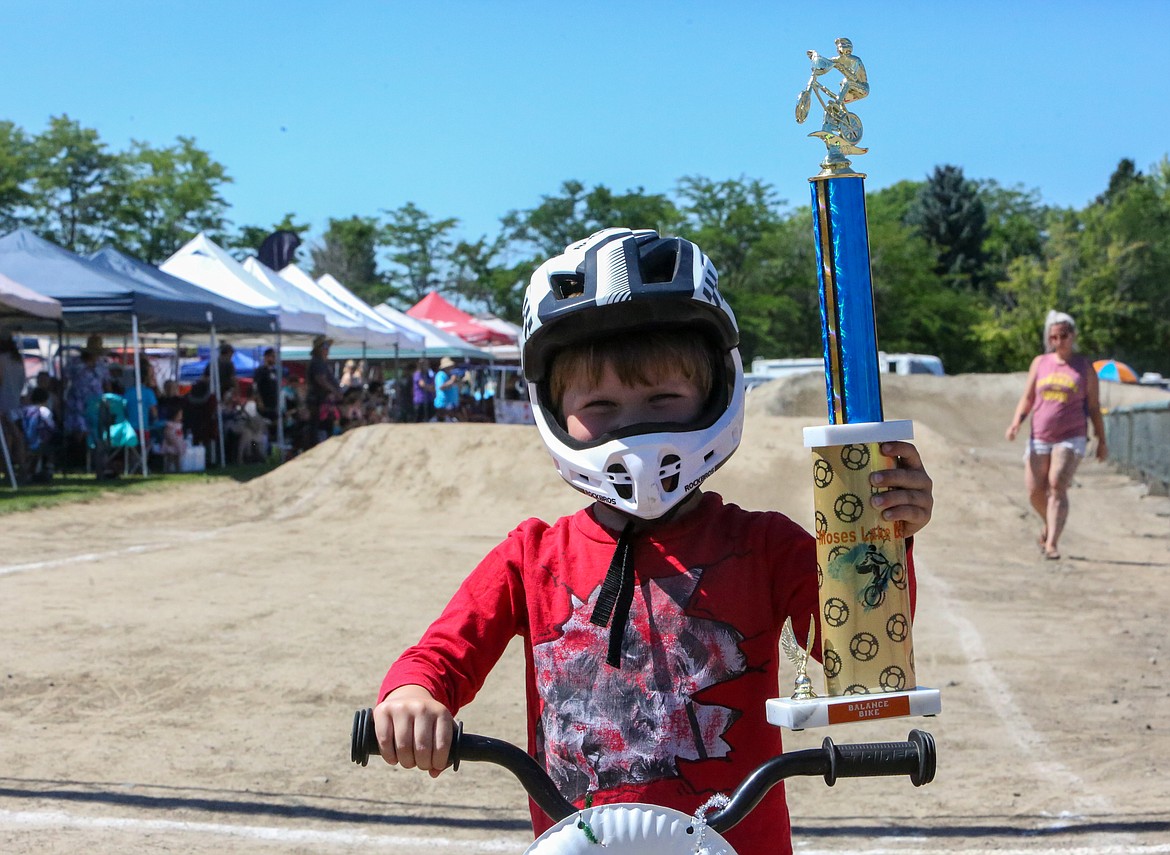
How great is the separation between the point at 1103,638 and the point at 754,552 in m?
6.78

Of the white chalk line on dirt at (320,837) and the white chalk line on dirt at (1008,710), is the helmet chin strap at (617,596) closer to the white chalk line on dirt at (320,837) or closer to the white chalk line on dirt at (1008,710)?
the white chalk line on dirt at (320,837)

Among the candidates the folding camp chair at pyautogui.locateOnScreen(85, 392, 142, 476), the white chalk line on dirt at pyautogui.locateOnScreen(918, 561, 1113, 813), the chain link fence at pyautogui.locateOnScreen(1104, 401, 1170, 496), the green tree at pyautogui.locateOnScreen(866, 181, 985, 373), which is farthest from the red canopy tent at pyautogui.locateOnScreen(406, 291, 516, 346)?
the white chalk line on dirt at pyautogui.locateOnScreen(918, 561, 1113, 813)

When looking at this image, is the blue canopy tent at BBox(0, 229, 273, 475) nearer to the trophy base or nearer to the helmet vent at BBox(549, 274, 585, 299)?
the helmet vent at BBox(549, 274, 585, 299)

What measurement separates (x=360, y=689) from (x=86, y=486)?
1173 cm

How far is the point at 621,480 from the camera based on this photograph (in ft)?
6.74

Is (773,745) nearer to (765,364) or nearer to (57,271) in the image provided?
(57,271)

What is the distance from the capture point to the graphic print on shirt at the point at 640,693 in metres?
2.14

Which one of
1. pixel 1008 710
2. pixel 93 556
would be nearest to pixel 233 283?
pixel 93 556

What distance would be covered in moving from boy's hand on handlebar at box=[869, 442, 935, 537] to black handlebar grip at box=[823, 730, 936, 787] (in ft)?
1.01

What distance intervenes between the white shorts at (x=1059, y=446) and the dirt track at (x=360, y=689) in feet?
3.70

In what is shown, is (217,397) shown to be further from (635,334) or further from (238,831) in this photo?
(635,334)

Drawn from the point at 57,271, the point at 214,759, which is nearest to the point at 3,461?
the point at 57,271

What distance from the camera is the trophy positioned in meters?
1.72

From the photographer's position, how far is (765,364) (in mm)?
39750
